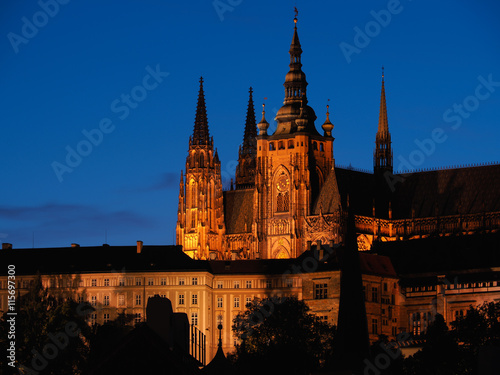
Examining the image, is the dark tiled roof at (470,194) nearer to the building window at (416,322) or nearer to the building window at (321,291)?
the building window at (416,322)

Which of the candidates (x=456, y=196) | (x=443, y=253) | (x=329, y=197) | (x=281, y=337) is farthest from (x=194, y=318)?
(x=456, y=196)

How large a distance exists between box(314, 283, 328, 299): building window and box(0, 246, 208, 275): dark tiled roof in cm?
1699

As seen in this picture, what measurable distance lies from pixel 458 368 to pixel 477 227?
7731 cm

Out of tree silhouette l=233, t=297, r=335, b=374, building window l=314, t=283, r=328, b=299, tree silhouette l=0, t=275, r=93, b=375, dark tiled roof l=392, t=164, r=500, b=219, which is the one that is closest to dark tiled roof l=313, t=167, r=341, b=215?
dark tiled roof l=392, t=164, r=500, b=219

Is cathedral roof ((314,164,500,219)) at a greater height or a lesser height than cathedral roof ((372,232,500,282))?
greater

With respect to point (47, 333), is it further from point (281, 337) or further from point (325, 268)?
point (325, 268)

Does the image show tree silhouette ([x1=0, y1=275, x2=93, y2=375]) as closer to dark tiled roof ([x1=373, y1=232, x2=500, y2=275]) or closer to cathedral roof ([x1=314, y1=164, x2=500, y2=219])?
dark tiled roof ([x1=373, y1=232, x2=500, y2=275])

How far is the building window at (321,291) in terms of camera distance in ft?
545

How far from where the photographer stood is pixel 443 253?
Result: 178500mm

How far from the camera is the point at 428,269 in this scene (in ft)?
576

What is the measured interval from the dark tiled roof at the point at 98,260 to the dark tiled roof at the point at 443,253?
20.8 meters

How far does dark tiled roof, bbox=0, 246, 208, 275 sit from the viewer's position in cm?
18050

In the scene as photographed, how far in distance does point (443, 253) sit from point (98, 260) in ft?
122

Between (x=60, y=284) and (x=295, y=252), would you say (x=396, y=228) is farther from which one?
(x=60, y=284)
